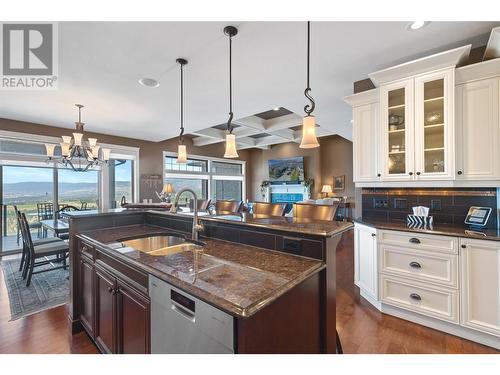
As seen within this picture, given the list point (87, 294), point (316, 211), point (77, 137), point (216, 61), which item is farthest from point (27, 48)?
point (316, 211)

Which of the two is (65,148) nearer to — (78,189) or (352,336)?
(78,189)

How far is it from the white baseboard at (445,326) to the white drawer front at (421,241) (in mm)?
659

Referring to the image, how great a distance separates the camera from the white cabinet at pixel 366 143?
265cm

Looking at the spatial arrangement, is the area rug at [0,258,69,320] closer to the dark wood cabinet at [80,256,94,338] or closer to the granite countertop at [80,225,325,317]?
the dark wood cabinet at [80,256,94,338]

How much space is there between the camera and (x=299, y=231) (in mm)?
1356

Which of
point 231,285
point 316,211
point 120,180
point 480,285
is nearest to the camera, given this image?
point 231,285

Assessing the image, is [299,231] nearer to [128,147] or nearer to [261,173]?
[128,147]

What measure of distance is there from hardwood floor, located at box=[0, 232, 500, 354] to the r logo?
2576 millimetres

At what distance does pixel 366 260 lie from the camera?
254cm

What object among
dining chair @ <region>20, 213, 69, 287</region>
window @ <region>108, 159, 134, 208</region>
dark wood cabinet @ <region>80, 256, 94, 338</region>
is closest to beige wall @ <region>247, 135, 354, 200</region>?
window @ <region>108, 159, 134, 208</region>

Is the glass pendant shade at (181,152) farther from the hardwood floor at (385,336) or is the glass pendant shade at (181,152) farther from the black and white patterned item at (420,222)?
the black and white patterned item at (420,222)

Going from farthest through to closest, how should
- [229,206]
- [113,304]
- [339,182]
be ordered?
[339,182]
[229,206]
[113,304]

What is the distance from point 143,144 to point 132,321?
226 inches

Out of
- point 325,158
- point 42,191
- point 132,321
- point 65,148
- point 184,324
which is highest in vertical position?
point 325,158
